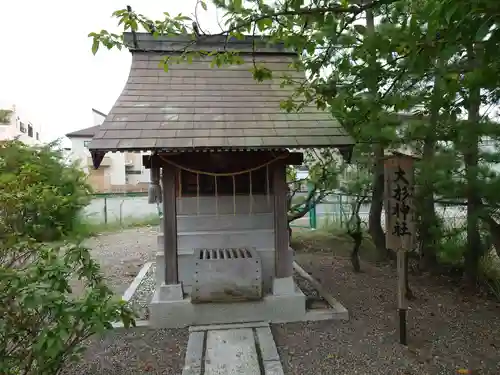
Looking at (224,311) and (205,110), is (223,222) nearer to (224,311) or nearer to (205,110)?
(224,311)

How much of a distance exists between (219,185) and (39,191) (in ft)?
8.69

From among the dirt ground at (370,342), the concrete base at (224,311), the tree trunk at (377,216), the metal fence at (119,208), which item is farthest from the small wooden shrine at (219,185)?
→ the metal fence at (119,208)

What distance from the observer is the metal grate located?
173 inches

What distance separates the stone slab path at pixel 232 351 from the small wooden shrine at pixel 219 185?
22 centimetres

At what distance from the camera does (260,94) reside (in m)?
5.18

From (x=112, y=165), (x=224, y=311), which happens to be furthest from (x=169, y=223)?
(x=112, y=165)

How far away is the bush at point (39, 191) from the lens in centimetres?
390

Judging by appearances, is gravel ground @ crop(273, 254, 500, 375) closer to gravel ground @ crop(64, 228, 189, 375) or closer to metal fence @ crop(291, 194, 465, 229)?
gravel ground @ crop(64, 228, 189, 375)

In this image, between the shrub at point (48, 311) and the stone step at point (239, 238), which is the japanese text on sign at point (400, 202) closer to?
the stone step at point (239, 238)

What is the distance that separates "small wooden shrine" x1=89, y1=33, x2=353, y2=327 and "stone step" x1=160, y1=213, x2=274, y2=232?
1 cm

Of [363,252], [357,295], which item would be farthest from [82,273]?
[363,252]

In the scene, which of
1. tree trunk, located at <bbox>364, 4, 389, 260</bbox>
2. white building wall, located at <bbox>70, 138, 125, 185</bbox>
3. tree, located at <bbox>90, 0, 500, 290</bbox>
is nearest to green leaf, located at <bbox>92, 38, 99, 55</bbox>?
tree, located at <bbox>90, 0, 500, 290</bbox>

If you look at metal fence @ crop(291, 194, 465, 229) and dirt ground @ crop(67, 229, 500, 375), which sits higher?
metal fence @ crop(291, 194, 465, 229)

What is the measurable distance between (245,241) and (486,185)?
2.82 meters
